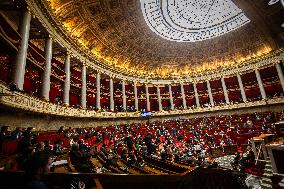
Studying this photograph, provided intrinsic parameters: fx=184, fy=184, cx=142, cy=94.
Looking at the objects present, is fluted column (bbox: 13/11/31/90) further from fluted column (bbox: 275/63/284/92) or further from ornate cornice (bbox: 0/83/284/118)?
fluted column (bbox: 275/63/284/92)

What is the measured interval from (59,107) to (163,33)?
1556 centimetres

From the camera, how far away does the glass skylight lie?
19422 mm

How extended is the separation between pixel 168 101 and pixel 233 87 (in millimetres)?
9890

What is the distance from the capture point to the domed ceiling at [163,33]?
54.4 feet

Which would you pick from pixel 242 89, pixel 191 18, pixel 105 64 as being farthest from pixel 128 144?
pixel 242 89

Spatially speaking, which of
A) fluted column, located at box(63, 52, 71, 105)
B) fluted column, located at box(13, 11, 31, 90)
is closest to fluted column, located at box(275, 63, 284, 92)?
fluted column, located at box(63, 52, 71, 105)

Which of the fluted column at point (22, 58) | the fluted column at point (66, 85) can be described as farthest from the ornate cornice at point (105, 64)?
the fluted column at point (66, 85)

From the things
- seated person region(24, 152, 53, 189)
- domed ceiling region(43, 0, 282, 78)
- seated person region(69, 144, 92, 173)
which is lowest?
seated person region(69, 144, 92, 173)

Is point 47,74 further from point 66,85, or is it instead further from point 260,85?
point 260,85

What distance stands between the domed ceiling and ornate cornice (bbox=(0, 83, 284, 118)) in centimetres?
618

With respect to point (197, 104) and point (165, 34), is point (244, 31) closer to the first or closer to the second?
point (165, 34)

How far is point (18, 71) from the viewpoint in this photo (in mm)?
8758

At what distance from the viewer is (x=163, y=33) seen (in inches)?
882

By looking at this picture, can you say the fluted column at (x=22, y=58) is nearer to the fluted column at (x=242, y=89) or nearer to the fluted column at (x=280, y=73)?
the fluted column at (x=242, y=89)
